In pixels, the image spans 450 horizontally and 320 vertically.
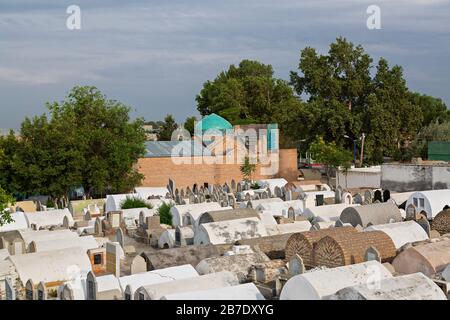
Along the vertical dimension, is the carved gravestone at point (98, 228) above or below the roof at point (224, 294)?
below

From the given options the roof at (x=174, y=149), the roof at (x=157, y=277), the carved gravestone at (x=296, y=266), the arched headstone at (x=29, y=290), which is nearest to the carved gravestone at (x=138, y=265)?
the roof at (x=157, y=277)

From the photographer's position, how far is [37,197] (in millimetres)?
38688

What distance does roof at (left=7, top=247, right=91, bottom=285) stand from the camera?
15359mm

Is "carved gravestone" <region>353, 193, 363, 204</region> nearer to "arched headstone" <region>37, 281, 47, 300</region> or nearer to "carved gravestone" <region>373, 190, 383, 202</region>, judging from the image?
"carved gravestone" <region>373, 190, 383, 202</region>

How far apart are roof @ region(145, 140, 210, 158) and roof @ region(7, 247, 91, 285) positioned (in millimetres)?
27006

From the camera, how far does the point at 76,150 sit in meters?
35.3

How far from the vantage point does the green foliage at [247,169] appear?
4222cm

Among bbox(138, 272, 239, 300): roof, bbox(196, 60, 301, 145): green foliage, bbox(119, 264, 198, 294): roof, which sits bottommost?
bbox(119, 264, 198, 294): roof

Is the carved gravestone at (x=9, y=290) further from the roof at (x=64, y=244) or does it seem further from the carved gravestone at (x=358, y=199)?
the carved gravestone at (x=358, y=199)

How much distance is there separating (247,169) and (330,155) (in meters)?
6.51

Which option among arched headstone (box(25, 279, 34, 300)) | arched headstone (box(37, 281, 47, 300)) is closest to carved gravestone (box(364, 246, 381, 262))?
arched headstone (box(37, 281, 47, 300))

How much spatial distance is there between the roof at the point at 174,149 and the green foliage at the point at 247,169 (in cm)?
322
